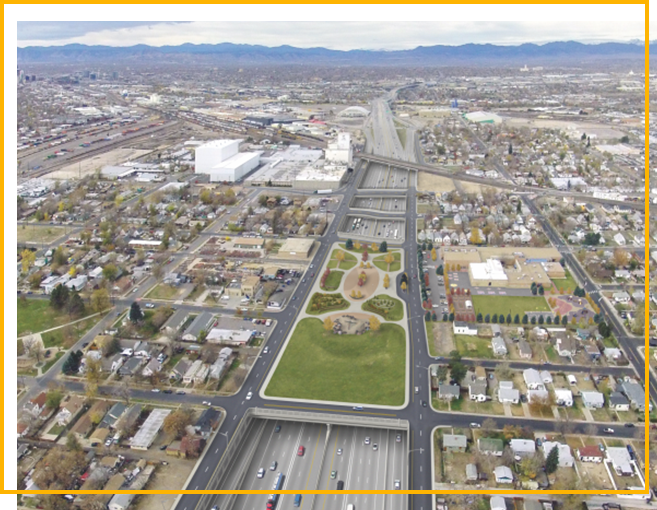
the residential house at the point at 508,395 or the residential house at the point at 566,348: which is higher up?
the residential house at the point at 566,348

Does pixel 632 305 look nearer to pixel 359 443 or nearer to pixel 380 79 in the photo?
pixel 359 443

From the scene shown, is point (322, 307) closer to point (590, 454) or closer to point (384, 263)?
point (384, 263)

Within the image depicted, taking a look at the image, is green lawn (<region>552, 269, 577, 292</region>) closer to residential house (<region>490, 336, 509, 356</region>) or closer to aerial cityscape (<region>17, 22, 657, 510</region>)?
aerial cityscape (<region>17, 22, 657, 510</region>)

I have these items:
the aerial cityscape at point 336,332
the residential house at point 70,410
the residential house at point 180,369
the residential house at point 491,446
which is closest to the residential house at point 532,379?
the aerial cityscape at point 336,332

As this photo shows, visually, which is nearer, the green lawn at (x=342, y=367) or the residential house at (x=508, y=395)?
the residential house at (x=508, y=395)

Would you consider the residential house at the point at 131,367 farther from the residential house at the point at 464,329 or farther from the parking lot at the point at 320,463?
the residential house at the point at 464,329

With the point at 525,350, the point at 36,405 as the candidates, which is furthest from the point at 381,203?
the point at 36,405
